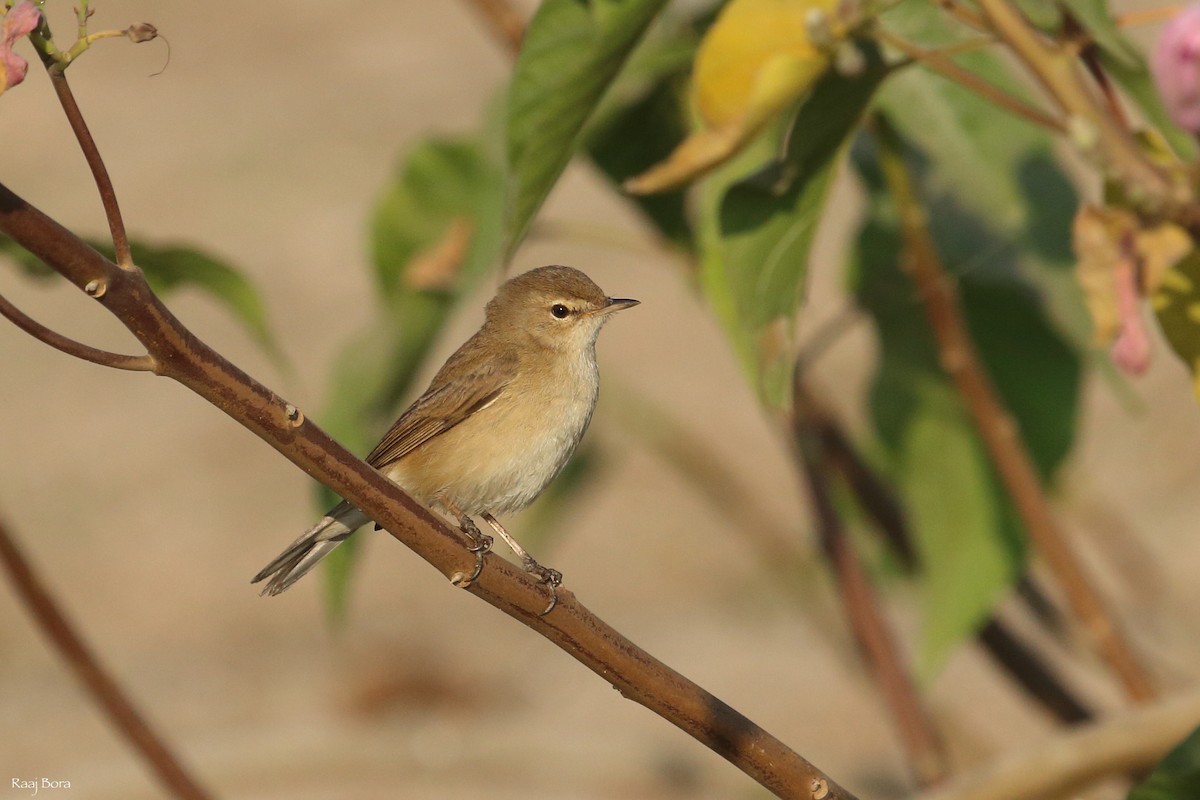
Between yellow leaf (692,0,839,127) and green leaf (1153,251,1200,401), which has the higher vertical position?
yellow leaf (692,0,839,127)

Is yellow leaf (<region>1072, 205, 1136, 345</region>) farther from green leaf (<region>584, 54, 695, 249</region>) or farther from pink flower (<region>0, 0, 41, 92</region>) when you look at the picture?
green leaf (<region>584, 54, 695, 249</region>)

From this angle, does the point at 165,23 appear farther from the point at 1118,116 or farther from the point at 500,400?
the point at 1118,116

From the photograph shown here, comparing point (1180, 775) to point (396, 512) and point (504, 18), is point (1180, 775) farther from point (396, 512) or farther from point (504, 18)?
point (504, 18)

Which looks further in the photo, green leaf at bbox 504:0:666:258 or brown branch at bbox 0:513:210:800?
brown branch at bbox 0:513:210:800

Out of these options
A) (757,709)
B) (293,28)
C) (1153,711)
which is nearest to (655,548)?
(757,709)

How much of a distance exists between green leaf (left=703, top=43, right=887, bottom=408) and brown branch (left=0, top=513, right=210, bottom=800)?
1.36 m

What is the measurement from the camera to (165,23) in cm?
1648

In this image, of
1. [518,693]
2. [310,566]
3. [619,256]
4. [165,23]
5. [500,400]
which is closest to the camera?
[310,566]

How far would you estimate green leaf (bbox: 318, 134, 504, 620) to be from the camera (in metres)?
3.51

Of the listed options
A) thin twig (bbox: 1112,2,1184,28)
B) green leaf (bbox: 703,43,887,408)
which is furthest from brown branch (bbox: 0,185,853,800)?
thin twig (bbox: 1112,2,1184,28)

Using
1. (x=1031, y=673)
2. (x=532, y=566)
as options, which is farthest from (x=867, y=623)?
(x=532, y=566)

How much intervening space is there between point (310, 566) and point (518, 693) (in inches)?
143

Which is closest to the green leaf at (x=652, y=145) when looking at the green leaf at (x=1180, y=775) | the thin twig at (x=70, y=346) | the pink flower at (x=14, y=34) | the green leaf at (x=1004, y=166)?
the green leaf at (x=1004, y=166)

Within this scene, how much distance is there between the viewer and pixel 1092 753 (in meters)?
2.79
